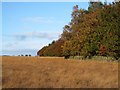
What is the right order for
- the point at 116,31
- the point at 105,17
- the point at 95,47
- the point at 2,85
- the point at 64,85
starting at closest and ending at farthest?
1. the point at 2,85
2. the point at 64,85
3. the point at 116,31
4. the point at 105,17
5. the point at 95,47

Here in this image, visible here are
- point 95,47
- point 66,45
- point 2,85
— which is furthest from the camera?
point 66,45

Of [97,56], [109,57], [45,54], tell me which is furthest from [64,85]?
[45,54]

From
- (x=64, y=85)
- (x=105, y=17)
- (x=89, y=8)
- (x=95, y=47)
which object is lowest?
(x=64, y=85)

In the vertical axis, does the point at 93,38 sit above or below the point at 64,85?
above

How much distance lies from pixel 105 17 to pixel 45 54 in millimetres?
59566

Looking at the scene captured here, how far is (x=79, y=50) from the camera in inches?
2451

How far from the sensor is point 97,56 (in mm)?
59188

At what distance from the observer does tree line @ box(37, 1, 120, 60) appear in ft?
154

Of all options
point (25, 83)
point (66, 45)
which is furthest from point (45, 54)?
point (25, 83)

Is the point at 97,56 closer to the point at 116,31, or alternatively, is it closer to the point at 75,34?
the point at 75,34

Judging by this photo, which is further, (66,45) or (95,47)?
(66,45)

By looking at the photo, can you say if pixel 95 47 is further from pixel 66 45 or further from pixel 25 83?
pixel 25 83

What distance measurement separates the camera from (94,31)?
57281 millimetres

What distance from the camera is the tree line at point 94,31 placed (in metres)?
46.9
